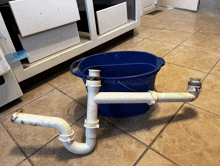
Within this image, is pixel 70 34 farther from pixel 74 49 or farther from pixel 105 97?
pixel 105 97

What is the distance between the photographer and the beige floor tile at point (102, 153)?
0.59m

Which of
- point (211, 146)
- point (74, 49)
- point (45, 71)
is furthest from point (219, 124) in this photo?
point (45, 71)

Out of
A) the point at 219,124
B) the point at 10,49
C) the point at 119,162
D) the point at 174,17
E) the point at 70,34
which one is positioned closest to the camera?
the point at 119,162

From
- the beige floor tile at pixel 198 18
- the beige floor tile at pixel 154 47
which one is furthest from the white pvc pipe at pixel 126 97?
the beige floor tile at pixel 198 18

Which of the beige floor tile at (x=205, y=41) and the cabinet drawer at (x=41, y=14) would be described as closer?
the cabinet drawer at (x=41, y=14)

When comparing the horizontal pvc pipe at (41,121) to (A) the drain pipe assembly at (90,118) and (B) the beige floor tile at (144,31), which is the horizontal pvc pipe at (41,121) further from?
(B) the beige floor tile at (144,31)

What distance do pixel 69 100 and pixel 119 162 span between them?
1.50 ft

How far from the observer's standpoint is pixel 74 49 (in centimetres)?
111

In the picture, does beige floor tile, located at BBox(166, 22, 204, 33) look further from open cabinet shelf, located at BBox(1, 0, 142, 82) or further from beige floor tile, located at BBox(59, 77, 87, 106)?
beige floor tile, located at BBox(59, 77, 87, 106)

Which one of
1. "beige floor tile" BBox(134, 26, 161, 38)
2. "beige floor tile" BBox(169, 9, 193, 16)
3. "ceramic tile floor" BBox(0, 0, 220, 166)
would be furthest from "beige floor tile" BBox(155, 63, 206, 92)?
"beige floor tile" BBox(169, 9, 193, 16)

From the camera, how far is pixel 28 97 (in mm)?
954

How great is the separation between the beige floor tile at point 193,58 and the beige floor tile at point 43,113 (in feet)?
2.54

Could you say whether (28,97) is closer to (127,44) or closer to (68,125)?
(68,125)

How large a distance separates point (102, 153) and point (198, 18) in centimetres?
206
